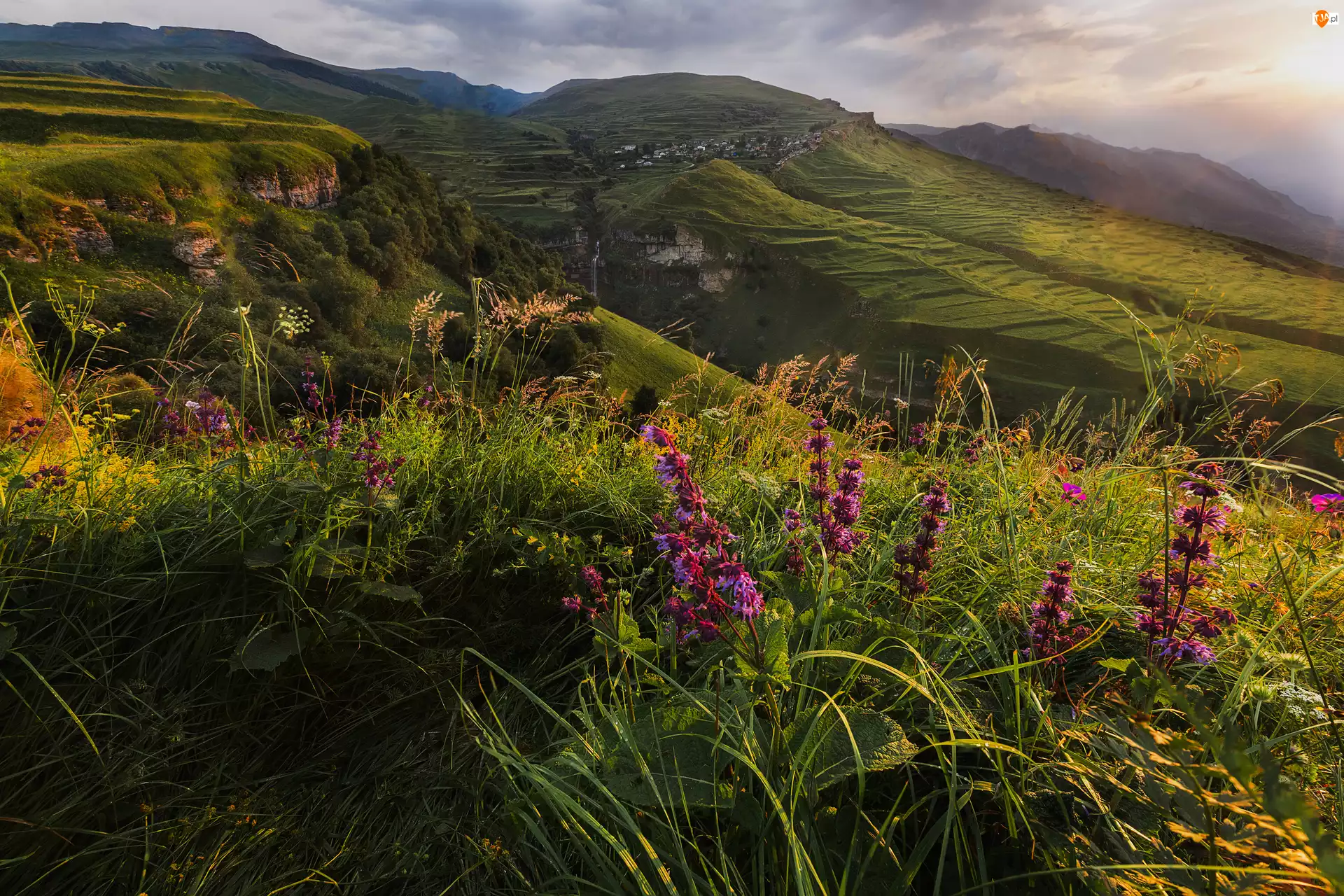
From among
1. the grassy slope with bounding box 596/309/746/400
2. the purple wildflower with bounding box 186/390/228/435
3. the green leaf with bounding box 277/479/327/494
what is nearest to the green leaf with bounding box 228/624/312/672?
the green leaf with bounding box 277/479/327/494

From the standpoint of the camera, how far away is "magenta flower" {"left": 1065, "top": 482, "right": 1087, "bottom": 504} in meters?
3.05

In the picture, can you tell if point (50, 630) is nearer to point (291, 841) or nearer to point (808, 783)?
point (291, 841)

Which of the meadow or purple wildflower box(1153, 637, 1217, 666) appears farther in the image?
purple wildflower box(1153, 637, 1217, 666)

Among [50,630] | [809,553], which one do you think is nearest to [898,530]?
[809,553]

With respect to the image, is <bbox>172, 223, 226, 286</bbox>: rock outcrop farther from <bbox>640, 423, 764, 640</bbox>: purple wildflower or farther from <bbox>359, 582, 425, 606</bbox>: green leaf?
<bbox>640, 423, 764, 640</bbox>: purple wildflower

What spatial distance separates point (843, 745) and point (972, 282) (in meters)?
133

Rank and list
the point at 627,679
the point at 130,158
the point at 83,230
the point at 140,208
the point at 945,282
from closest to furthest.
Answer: the point at 627,679, the point at 83,230, the point at 140,208, the point at 130,158, the point at 945,282

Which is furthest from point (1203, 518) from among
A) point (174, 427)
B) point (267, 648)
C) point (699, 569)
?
point (174, 427)

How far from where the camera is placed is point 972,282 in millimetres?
116000

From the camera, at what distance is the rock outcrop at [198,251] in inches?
2088

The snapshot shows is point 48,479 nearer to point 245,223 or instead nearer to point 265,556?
point 265,556

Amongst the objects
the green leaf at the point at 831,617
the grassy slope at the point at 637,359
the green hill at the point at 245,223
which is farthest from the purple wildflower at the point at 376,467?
the grassy slope at the point at 637,359

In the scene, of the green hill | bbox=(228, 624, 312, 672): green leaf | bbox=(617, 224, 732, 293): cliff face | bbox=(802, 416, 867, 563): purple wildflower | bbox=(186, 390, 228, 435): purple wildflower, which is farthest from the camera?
bbox=(617, 224, 732, 293): cliff face

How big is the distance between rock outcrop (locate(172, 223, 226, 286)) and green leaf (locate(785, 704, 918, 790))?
2642 inches
